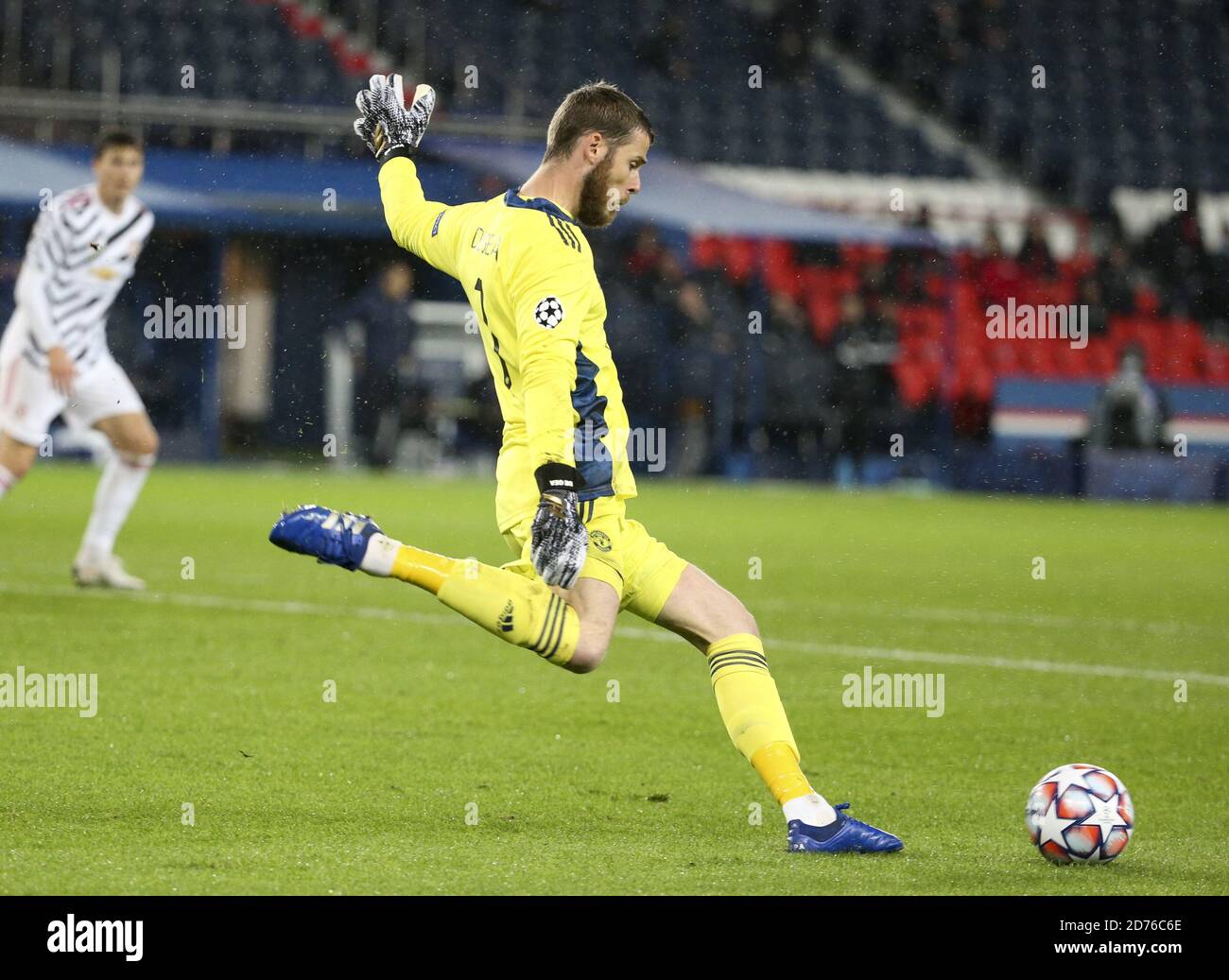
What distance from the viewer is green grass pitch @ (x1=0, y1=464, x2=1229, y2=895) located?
462 centimetres

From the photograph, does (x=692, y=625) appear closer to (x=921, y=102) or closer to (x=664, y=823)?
(x=664, y=823)

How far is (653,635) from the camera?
32.9ft

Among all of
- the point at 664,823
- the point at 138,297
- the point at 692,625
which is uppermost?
the point at 138,297

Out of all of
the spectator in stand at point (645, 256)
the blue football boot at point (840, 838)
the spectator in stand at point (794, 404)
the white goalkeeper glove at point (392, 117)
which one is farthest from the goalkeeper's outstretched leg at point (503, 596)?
the spectator in stand at point (645, 256)

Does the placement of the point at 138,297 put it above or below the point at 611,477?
above

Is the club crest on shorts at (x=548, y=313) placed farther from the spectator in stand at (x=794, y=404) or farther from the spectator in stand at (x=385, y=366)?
the spectator in stand at (x=794, y=404)

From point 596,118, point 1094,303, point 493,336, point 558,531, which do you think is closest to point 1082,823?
point 558,531

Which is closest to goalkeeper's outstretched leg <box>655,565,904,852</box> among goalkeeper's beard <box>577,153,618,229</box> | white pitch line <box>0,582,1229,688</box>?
goalkeeper's beard <box>577,153,618,229</box>

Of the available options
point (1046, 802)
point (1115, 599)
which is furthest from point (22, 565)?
point (1046, 802)

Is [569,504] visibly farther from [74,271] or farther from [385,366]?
[385,366]

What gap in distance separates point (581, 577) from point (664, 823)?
77 cm

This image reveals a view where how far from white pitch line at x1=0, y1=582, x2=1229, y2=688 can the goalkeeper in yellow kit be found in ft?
13.3

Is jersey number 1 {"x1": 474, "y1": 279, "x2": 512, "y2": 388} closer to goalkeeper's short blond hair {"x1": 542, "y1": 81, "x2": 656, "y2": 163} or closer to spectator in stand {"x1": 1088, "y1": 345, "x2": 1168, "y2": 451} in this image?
goalkeeper's short blond hair {"x1": 542, "y1": 81, "x2": 656, "y2": 163}

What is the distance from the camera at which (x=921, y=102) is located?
2978 cm
